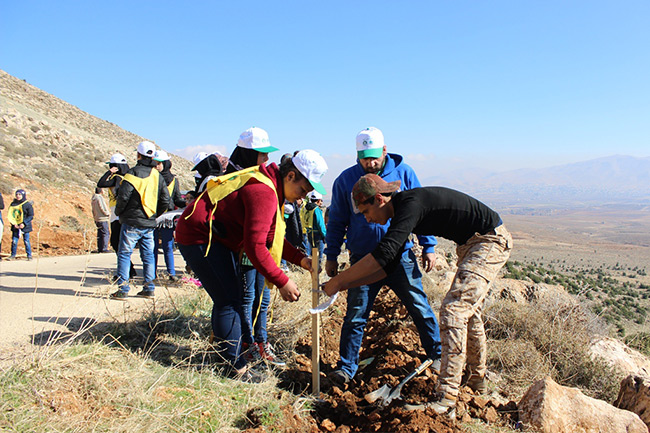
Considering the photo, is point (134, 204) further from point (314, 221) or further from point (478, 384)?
point (478, 384)

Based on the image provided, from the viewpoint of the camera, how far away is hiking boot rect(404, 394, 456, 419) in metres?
2.95

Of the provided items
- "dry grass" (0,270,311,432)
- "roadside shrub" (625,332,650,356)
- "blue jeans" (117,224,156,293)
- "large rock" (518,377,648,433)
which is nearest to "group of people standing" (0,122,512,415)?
"dry grass" (0,270,311,432)

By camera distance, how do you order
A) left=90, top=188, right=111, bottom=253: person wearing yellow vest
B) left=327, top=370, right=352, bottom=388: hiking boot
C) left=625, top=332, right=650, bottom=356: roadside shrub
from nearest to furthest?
left=327, top=370, right=352, bottom=388: hiking boot < left=625, top=332, right=650, bottom=356: roadside shrub < left=90, top=188, right=111, bottom=253: person wearing yellow vest

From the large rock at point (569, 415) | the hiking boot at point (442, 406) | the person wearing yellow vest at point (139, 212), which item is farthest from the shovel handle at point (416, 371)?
the person wearing yellow vest at point (139, 212)

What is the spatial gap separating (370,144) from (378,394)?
192 centimetres

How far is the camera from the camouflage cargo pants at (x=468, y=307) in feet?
9.94

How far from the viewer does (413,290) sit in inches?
139

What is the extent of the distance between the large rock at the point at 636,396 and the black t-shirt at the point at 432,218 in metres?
1.62

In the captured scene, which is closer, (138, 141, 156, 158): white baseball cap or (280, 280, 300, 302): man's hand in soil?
(280, 280, 300, 302): man's hand in soil

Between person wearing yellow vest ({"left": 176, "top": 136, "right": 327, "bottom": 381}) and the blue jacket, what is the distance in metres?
0.68

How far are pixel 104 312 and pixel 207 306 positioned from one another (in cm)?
104

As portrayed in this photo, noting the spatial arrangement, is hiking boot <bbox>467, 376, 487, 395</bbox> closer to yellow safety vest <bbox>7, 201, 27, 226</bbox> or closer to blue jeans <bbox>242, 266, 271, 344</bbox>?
blue jeans <bbox>242, 266, 271, 344</bbox>

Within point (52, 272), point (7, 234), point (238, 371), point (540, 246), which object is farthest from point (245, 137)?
point (540, 246)

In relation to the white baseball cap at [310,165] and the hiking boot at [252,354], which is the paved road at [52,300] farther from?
the white baseball cap at [310,165]
